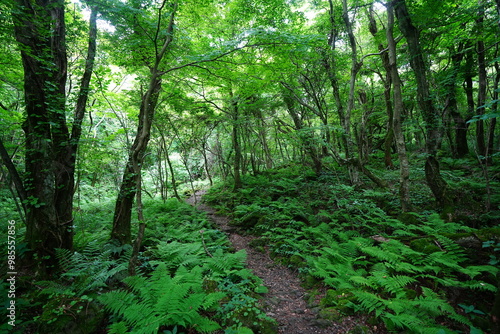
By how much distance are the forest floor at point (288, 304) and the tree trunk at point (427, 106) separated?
18.1ft

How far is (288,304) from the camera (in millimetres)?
4133

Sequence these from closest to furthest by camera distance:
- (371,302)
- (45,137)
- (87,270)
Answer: (371,302) → (87,270) → (45,137)

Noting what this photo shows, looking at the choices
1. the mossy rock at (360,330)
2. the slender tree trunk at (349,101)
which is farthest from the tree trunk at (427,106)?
→ the mossy rock at (360,330)

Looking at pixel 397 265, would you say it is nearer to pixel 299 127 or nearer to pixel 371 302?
pixel 371 302

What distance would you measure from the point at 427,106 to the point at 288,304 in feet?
23.3

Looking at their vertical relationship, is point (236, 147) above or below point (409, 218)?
above

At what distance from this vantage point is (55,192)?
455 centimetres

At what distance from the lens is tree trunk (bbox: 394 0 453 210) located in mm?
6680

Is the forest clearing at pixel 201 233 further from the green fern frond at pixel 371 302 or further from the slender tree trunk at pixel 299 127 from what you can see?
the slender tree trunk at pixel 299 127

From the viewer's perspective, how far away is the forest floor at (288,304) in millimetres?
3334

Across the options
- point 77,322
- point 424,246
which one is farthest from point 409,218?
point 77,322

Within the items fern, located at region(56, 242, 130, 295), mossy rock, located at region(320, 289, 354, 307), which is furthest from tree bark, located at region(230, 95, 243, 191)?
mossy rock, located at region(320, 289, 354, 307)

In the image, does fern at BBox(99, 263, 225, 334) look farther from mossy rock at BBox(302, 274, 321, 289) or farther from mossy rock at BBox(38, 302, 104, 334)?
mossy rock at BBox(302, 274, 321, 289)

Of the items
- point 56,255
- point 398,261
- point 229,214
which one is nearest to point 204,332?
point 56,255
